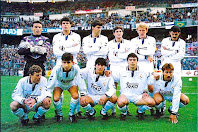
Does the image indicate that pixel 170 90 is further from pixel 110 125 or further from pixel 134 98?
pixel 110 125

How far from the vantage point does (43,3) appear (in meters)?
36.5

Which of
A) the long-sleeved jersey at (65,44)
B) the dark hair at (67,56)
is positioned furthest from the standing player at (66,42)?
the dark hair at (67,56)

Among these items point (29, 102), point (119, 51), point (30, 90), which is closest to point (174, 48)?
point (119, 51)

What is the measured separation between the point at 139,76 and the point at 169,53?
5.03 feet

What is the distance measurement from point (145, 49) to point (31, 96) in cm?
286

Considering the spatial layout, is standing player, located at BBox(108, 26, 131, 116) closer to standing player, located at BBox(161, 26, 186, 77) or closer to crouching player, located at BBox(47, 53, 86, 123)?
standing player, located at BBox(161, 26, 186, 77)

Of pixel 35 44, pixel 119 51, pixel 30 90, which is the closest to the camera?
pixel 30 90

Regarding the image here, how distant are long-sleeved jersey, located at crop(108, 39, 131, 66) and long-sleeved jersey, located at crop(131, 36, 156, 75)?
0.16 m

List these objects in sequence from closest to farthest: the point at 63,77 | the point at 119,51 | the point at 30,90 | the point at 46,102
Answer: the point at 46,102 < the point at 30,90 < the point at 63,77 < the point at 119,51

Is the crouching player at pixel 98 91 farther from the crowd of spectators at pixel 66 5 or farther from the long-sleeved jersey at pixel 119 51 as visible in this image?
the crowd of spectators at pixel 66 5

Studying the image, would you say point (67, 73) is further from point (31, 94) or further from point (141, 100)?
point (141, 100)

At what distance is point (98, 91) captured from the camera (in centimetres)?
531

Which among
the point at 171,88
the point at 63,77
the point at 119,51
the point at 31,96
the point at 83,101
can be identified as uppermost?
the point at 119,51

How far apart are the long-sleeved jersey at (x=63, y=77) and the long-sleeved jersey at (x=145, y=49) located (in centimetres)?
175
